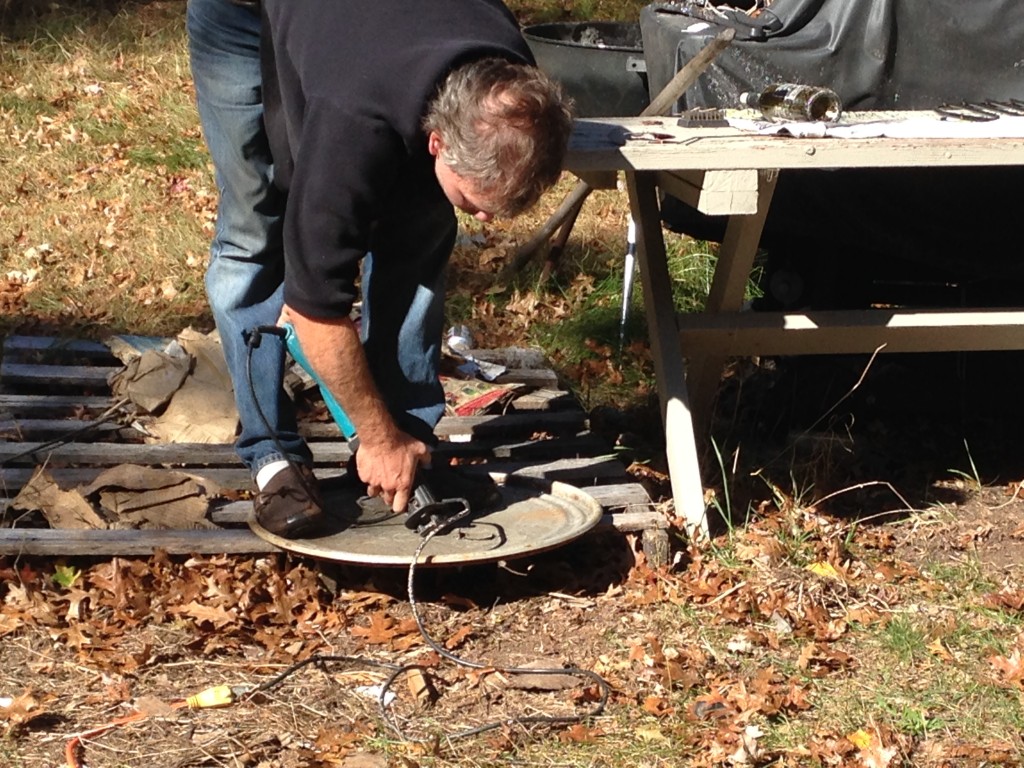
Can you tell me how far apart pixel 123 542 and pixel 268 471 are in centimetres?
44

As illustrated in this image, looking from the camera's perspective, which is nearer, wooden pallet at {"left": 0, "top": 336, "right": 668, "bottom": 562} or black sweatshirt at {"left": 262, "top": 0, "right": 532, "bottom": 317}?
black sweatshirt at {"left": 262, "top": 0, "right": 532, "bottom": 317}

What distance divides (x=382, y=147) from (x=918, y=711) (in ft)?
6.06

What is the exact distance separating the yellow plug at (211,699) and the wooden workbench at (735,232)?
1.52m

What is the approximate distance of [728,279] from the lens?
4152mm

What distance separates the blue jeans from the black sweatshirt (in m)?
0.40

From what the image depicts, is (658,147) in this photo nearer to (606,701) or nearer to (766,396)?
(606,701)

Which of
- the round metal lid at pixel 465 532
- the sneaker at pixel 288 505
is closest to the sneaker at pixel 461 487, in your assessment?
the round metal lid at pixel 465 532

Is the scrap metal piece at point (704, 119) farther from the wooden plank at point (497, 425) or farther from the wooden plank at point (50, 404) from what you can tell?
the wooden plank at point (50, 404)

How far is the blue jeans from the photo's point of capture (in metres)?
3.50

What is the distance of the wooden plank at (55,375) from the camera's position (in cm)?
491

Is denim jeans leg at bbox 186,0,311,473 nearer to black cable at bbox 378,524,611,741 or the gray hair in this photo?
black cable at bbox 378,524,611,741

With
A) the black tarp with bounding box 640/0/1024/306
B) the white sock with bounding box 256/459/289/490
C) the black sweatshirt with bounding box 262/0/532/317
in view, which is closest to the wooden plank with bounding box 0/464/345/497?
the white sock with bounding box 256/459/289/490

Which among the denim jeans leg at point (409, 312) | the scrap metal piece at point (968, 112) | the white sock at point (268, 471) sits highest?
the scrap metal piece at point (968, 112)

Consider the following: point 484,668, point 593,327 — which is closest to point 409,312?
point 484,668
